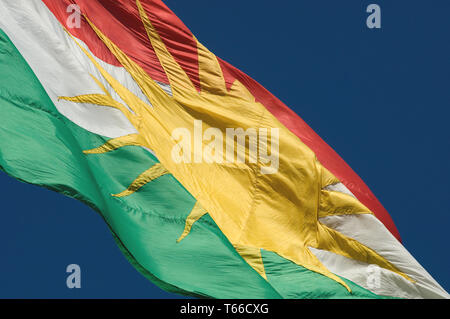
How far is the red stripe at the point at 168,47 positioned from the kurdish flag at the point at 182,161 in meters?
0.02

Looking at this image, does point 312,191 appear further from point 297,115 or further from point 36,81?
point 36,81

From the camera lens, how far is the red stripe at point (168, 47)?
12.0 metres

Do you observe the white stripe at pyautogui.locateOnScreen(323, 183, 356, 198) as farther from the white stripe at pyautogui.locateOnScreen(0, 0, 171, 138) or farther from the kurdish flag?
A: the white stripe at pyautogui.locateOnScreen(0, 0, 171, 138)

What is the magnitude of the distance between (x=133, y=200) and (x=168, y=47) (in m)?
2.64

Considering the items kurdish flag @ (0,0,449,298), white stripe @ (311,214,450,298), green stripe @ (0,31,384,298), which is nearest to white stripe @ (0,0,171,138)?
kurdish flag @ (0,0,449,298)

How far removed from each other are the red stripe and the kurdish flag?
16 mm

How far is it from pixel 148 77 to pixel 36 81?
1.73m

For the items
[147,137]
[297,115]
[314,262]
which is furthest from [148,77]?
[314,262]
